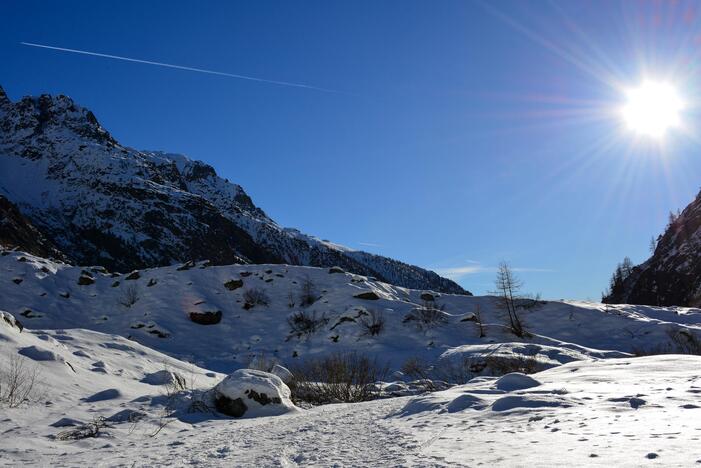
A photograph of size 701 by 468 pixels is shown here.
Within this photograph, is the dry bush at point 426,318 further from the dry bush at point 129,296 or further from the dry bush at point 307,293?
the dry bush at point 129,296

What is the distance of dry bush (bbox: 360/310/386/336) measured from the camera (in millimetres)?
25953

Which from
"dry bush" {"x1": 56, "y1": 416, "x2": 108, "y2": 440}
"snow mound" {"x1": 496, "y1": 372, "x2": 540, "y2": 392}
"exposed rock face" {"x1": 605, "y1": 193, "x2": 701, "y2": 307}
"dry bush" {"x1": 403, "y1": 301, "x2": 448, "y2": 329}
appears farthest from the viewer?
"exposed rock face" {"x1": 605, "y1": 193, "x2": 701, "y2": 307}

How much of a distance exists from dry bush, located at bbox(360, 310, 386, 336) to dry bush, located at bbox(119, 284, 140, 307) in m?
16.6

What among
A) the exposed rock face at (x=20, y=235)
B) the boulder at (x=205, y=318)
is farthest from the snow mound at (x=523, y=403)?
the exposed rock face at (x=20, y=235)

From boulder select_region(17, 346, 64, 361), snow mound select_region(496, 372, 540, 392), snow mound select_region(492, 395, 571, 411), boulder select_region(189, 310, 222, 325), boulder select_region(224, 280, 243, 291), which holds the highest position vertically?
boulder select_region(224, 280, 243, 291)

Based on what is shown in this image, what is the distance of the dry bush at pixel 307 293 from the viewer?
1262 inches

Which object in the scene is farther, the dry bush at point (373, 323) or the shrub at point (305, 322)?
the shrub at point (305, 322)

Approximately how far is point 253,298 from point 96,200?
103172 mm

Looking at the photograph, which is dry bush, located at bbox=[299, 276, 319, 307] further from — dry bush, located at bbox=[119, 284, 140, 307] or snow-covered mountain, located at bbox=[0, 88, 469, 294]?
snow-covered mountain, located at bbox=[0, 88, 469, 294]

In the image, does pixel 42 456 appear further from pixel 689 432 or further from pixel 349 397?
pixel 349 397

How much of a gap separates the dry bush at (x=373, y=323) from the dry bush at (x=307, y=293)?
5.90 metres

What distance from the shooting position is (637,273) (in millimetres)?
90500

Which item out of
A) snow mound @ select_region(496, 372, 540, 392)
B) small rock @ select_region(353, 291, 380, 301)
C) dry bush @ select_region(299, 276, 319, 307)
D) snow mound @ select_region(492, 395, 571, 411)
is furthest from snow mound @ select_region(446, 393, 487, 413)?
dry bush @ select_region(299, 276, 319, 307)

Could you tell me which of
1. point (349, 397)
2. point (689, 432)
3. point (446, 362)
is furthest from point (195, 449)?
point (446, 362)
